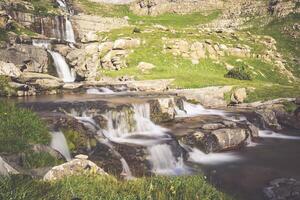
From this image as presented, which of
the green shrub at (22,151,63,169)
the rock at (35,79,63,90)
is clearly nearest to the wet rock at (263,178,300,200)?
the green shrub at (22,151,63,169)

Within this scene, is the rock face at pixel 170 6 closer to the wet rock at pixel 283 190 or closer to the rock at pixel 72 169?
the wet rock at pixel 283 190

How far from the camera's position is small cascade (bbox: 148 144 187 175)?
2352cm

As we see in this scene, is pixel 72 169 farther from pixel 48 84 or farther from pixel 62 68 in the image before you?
pixel 62 68

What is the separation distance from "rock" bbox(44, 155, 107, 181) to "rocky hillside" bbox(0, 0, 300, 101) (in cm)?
3047

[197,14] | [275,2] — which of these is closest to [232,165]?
[275,2]

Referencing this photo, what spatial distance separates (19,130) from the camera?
64.3 ft

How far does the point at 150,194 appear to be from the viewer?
10.3 metres

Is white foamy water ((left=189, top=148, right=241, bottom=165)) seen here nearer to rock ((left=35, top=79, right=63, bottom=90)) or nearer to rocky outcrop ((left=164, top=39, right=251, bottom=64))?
rock ((left=35, top=79, right=63, bottom=90))

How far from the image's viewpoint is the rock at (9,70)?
4527 centimetres

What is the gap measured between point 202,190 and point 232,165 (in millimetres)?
14814

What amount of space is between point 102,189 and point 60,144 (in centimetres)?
1215

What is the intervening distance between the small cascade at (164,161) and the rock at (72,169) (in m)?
9.04

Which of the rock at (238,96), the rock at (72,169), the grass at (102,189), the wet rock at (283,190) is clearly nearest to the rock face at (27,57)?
the rock at (238,96)

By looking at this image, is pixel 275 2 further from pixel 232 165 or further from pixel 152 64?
pixel 232 165
